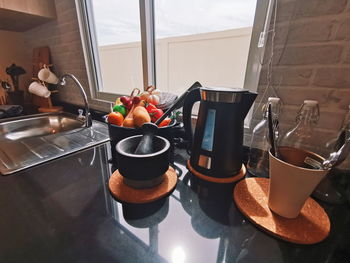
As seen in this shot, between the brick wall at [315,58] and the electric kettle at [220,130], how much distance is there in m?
0.19

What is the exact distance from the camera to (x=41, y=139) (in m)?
0.86

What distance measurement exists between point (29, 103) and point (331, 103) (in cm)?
228

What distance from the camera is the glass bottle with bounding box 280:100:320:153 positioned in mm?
463

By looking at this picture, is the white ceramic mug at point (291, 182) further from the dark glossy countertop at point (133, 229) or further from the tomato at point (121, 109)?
the tomato at point (121, 109)

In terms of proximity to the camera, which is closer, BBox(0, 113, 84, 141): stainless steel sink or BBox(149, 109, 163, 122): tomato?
BBox(149, 109, 163, 122): tomato

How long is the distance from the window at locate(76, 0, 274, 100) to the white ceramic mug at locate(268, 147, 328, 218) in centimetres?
35

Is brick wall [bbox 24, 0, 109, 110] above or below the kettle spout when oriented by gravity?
above

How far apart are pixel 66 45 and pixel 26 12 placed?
27cm

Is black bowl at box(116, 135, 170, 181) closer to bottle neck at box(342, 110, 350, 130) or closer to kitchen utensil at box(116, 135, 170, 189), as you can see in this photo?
kitchen utensil at box(116, 135, 170, 189)

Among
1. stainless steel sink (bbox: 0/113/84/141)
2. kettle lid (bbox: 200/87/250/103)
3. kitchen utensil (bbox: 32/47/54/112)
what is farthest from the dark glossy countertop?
kitchen utensil (bbox: 32/47/54/112)

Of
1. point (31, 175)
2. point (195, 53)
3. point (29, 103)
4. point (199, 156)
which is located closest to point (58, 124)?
point (29, 103)

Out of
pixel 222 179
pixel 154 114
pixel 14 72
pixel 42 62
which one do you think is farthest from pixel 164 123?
pixel 14 72

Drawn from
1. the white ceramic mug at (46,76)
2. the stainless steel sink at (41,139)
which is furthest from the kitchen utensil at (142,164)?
the white ceramic mug at (46,76)

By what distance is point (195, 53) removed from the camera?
90 cm
